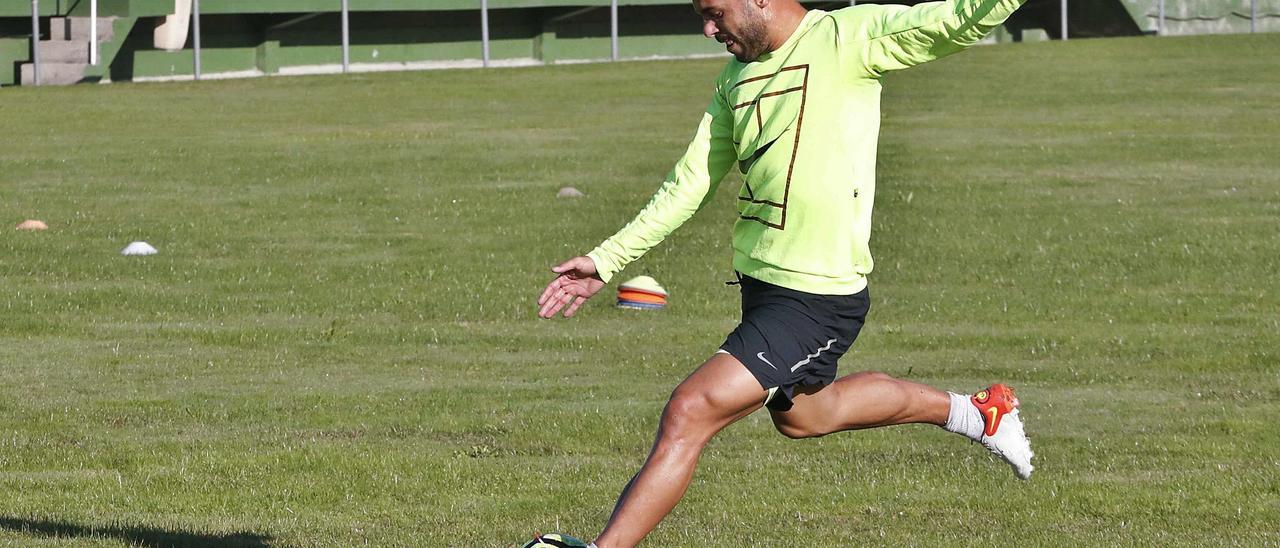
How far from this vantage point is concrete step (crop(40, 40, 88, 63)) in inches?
1518

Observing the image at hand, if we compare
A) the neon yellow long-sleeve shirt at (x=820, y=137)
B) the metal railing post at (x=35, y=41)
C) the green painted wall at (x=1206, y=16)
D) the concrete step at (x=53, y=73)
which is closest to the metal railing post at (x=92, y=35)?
the concrete step at (x=53, y=73)

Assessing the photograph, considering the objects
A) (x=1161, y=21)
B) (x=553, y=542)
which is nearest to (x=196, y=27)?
(x=1161, y=21)

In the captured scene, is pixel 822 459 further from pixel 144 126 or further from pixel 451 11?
pixel 451 11

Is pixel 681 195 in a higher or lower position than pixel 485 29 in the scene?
higher

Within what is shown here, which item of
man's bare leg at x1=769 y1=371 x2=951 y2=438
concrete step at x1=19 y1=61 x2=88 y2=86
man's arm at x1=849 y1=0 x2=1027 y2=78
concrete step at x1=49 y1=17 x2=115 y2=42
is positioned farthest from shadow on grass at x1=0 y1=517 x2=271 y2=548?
concrete step at x1=49 y1=17 x2=115 y2=42

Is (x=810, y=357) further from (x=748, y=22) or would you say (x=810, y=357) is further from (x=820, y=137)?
(x=748, y=22)

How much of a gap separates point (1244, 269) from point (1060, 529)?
921cm

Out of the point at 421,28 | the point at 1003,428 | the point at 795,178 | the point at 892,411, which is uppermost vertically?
the point at 795,178

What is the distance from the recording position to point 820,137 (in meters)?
6.32

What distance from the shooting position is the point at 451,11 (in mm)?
45688

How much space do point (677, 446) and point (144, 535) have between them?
93.4 inches

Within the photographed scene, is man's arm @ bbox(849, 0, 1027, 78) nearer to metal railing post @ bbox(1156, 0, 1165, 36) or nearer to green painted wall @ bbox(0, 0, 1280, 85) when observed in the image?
green painted wall @ bbox(0, 0, 1280, 85)

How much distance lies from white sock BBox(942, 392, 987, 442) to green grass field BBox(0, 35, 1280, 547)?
1.46 feet

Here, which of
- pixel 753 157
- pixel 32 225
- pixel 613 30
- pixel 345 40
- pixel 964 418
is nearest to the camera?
pixel 753 157
